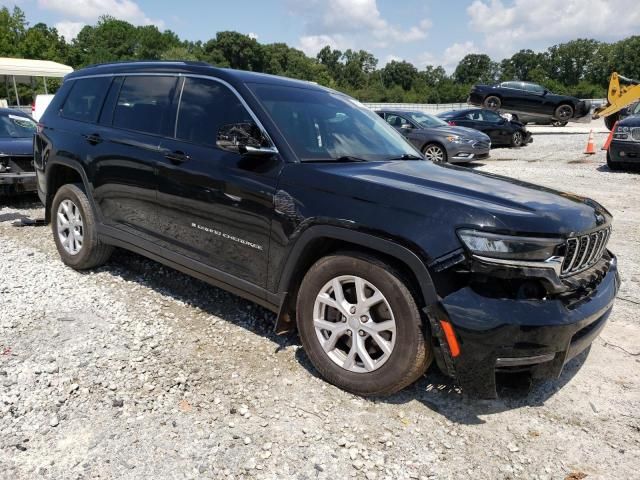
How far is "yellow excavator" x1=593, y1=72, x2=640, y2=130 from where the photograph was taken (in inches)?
745

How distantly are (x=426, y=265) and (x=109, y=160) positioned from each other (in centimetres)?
301

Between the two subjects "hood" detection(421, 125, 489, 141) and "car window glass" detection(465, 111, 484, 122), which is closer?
"hood" detection(421, 125, 489, 141)

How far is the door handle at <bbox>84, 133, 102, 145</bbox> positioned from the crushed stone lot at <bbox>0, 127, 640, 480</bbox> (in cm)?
134

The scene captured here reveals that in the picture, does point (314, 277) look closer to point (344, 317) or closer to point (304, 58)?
point (344, 317)

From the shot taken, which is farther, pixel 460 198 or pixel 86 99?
pixel 86 99

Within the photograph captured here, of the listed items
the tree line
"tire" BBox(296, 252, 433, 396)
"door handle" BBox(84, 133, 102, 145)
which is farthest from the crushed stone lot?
the tree line

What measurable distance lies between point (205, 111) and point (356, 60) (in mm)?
125521

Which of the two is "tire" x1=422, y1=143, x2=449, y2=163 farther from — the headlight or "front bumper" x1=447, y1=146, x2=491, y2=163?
the headlight

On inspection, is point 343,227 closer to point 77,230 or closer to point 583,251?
point 583,251

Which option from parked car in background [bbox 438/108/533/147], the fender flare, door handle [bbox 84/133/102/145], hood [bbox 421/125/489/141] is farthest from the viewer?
parked car in background [bbox 438/108/533/147]

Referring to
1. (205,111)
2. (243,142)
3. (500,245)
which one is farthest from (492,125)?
(500,245)

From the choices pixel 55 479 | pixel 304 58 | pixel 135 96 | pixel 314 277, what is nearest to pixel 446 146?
pixel 135 96

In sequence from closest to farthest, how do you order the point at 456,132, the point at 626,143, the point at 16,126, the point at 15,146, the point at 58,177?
the point at 58,177 < the point at 15,146 < the point at 16,126 < the point at 626,143 < the point at 456,132

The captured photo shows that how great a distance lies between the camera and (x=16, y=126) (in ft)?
27.9
